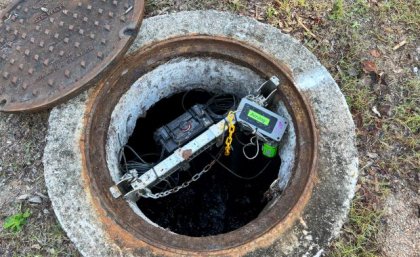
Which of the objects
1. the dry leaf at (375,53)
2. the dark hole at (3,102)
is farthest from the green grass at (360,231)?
the dark hole at (3,102)

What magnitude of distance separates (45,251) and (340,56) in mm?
2293

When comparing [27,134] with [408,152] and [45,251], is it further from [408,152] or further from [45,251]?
[408,152]

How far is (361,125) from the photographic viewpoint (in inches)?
110

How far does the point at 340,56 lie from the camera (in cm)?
303

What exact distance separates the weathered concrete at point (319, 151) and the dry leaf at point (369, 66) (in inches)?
15.2

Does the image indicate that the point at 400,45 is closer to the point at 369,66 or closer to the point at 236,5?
the point at 369,66

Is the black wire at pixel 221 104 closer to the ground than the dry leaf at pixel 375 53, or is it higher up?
closer to the ground

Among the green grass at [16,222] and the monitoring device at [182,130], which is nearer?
the green grass at [16,222]

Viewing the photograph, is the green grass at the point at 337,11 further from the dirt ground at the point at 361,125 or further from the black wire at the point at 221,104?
the black wire at the point at 221,104

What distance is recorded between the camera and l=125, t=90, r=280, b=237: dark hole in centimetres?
347

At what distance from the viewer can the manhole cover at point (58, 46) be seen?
2.57 meters

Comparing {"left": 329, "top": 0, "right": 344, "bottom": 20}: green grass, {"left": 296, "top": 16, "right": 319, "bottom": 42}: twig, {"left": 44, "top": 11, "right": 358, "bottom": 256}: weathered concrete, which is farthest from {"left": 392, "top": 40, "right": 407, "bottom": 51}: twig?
{"left": 44, "top": 11, "right": 358, "bottom": 256}: weathered concrete

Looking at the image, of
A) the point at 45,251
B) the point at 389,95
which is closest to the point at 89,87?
the point at 45,251

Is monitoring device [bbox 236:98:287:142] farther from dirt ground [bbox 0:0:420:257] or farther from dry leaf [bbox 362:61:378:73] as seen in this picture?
dry leaf [bbox 362:61:378:73]
